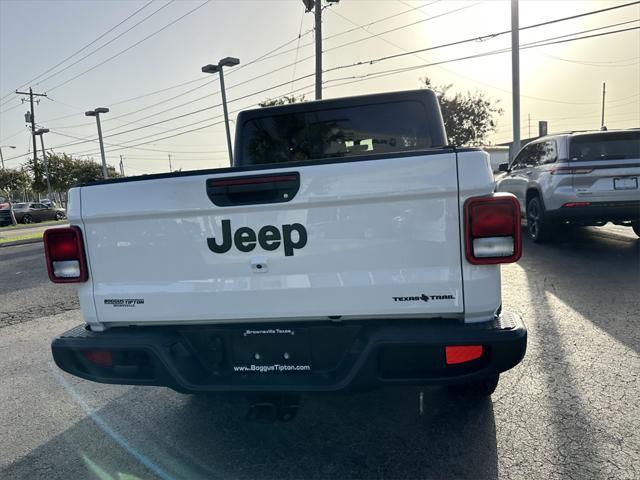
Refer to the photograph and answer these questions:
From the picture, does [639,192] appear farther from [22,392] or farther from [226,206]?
[22,392]

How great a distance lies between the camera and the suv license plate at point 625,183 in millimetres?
6887

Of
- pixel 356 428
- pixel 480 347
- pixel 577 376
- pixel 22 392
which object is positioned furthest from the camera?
pixel 22 392

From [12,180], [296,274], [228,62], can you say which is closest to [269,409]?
[296,274]

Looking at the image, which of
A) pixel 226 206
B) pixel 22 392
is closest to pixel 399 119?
pixel 226 206

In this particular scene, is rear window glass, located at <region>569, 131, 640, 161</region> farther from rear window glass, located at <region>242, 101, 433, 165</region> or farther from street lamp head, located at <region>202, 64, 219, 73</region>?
street lamp head, located at <region>202, 64, 219, 73</region>

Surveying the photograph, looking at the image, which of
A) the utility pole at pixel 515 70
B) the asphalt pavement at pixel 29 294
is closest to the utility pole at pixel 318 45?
the utility pole at pixel 515 70

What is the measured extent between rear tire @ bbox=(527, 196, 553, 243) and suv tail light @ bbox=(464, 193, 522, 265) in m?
6.30

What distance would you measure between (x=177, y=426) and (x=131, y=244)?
50.7 inches

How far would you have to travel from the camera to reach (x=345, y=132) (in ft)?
12.4

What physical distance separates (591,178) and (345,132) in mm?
5103

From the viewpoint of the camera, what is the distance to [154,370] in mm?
2422

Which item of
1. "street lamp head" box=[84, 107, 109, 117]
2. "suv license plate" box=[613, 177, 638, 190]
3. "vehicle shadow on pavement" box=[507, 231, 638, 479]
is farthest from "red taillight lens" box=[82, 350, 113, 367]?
"street lamp head" box=[84, 107, 109, 117]

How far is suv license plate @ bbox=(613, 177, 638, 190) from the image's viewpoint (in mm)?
6887

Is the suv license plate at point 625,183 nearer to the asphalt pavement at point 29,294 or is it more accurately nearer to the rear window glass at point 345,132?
the rear window glass at point 345,132
